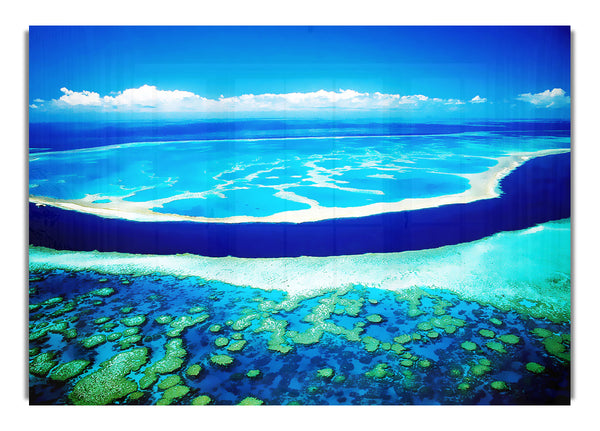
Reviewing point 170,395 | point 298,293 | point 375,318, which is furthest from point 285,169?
point 170,395

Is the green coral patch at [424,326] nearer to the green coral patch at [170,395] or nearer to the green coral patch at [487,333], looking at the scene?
the green coral patch at [487,333]

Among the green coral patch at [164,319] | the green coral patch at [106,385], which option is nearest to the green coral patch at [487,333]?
the green coral patch at [164,319]

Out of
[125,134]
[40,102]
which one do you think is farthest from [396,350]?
[40,102]

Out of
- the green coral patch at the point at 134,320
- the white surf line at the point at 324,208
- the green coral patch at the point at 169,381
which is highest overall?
the white surf line at the point at 324,208

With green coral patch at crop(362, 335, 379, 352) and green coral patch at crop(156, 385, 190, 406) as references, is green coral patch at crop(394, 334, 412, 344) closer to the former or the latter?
green coral patch at crop(362, 335, 379, 352)

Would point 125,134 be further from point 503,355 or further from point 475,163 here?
point 503,355
